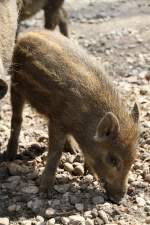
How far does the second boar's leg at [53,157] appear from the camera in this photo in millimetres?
A: 5090

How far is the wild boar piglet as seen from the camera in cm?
503

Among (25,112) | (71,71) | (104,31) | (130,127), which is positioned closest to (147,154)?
(130,127)

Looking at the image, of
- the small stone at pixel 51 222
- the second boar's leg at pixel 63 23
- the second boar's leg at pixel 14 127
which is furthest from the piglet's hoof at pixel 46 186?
the second boar's leg at pixel 63 23

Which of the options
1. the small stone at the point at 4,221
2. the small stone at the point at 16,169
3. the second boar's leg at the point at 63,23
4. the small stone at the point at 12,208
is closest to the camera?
the small stone at the point at 4,221

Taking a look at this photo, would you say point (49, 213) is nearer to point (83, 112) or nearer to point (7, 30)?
point (83, 112)

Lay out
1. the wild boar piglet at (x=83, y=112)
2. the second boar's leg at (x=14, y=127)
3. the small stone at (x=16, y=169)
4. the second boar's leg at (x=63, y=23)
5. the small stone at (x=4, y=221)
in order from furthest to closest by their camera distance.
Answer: the second boar's leg at (x=63, y=23)
the second boar's leg at (x=14, y=127)
the small stone at (x=16, y=169)
the wild boar piglet at (x=83, y=112)
the small stone at (x=4, y=221)

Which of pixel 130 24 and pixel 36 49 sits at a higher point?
pixel 36 49

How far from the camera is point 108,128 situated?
16.3ft

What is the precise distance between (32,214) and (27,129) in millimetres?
1489

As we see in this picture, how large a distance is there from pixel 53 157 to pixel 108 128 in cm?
48

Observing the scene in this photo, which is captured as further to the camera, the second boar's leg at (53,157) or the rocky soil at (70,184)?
the second boar's leg at (53,157)

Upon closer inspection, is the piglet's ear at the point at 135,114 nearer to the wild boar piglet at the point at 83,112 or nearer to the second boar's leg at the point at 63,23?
the wild boar piglet at the point at 83,112

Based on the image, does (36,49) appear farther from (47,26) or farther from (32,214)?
(47,26)

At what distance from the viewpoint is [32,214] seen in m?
4.86
